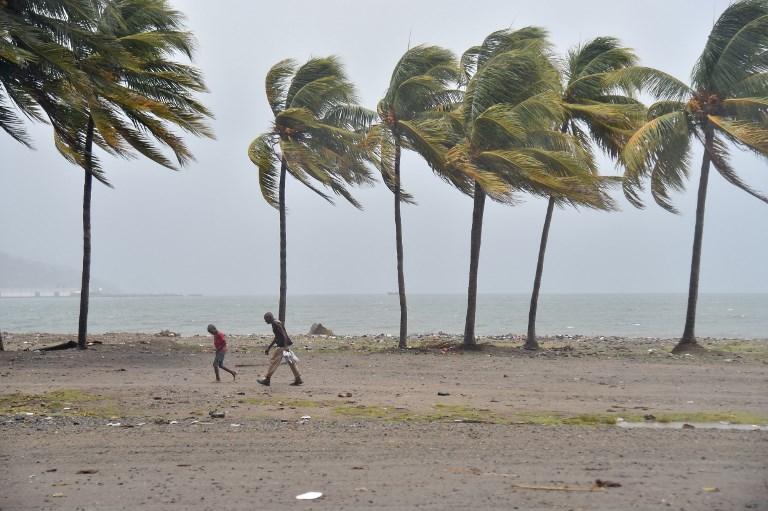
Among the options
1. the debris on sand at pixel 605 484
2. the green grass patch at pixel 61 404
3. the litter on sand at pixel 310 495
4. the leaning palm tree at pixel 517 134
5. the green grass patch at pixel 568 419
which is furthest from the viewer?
the leaning palm tree at pixel 517 134

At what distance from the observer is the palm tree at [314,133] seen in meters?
26.6

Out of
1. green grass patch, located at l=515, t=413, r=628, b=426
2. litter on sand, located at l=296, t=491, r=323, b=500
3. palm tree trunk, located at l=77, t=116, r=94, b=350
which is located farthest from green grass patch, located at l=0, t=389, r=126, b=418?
palm tree trunk, located at l=77, t=116, r=94, b=350

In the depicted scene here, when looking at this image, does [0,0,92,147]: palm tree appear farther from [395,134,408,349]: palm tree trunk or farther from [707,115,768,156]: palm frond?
[707,115,768,156]: palm frond

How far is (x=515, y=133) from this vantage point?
23.1m

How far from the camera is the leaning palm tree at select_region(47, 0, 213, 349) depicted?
20.1m

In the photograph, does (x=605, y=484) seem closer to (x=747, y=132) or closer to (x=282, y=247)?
(x=747, y=132)

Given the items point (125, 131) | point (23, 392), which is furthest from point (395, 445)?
point (125, 131)

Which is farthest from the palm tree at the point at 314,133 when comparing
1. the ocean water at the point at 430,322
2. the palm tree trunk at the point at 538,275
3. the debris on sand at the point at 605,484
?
the ocean water at the point at 430,322

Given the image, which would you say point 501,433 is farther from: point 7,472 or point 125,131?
point 125,131

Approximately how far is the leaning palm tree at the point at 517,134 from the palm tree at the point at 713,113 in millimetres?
1810

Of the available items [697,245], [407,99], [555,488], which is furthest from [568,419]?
[407,99]

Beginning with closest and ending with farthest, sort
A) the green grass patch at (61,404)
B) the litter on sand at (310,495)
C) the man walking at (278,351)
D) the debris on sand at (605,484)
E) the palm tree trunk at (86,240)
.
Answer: the litter on sand at (310,495) → the debris on sand at (605,484) → the green grass patch at (61,404) → the man walking at (278,351) → the palm tree trunk at (86,240)

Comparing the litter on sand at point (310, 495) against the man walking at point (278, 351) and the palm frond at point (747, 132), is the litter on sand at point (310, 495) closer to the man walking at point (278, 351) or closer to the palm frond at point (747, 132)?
the man walking at point (278, 351)

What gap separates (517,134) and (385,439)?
13978 millimetres
